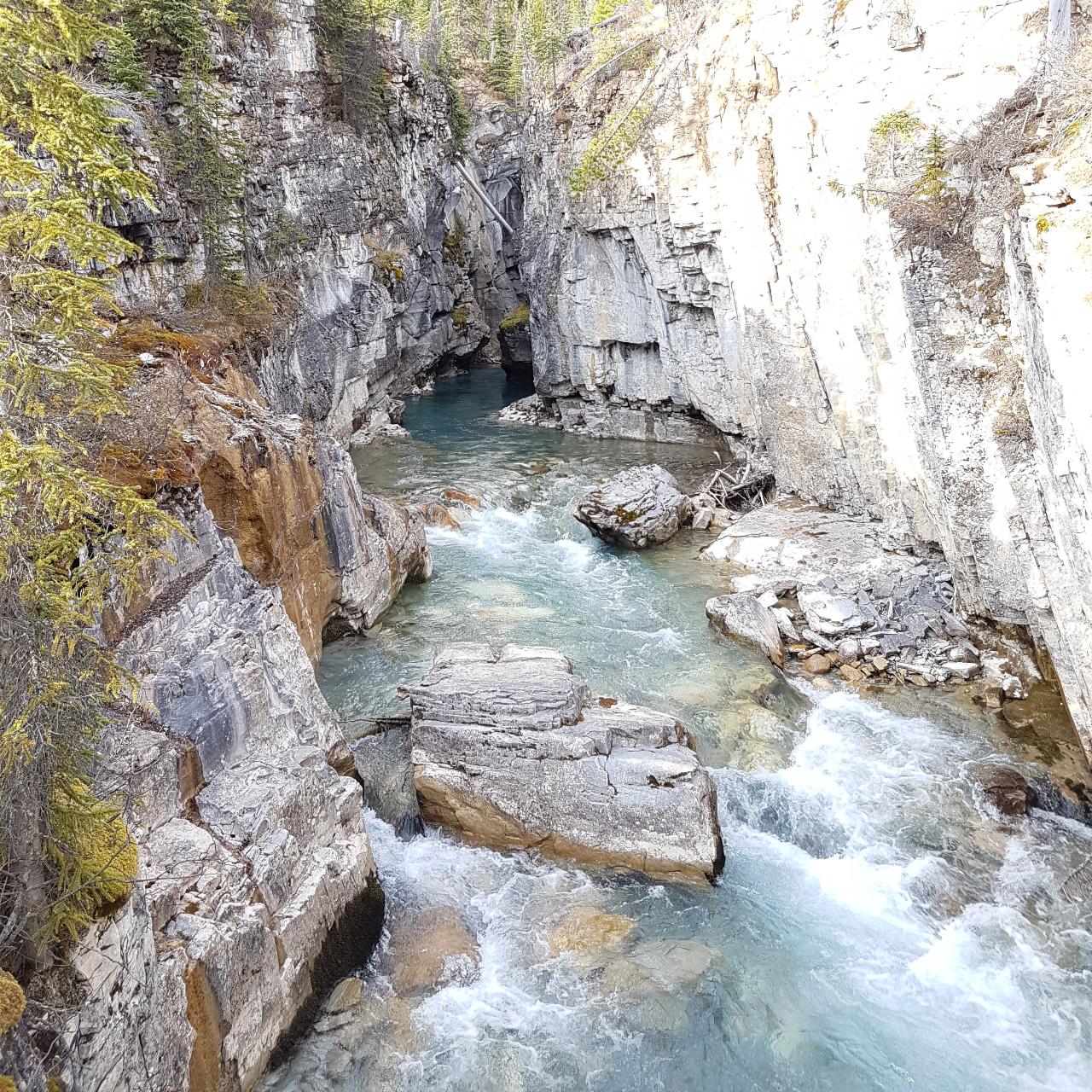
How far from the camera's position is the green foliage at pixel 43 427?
4.83 m

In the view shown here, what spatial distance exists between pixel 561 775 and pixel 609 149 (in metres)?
24.6

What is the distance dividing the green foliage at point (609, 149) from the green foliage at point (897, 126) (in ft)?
43.5

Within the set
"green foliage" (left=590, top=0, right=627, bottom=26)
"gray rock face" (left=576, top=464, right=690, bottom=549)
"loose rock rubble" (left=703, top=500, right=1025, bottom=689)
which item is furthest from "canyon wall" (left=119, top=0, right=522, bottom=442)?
"loose rock rubble" (left=703, top=500, right=1025, bottom=689)

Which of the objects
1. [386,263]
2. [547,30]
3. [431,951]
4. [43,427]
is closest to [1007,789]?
[431,951]

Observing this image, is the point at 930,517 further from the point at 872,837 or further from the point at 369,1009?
the point at 369,1009

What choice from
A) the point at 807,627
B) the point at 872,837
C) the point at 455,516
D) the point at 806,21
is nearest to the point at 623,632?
the point at 807,627

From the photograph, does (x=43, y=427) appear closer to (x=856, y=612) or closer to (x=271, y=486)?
(x=271, y=486)

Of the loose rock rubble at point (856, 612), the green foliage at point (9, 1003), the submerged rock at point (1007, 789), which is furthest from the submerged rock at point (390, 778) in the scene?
the submerged rock at point (1007, 789)

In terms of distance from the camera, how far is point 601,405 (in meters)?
33.7

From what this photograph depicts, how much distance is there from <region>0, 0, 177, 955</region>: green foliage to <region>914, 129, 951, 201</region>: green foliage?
43.7 feet

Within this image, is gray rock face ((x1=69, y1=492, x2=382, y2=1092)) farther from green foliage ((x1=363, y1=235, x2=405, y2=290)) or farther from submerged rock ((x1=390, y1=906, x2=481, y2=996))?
green foliage ((x1=363, y1=235, x2=405, y2=290))

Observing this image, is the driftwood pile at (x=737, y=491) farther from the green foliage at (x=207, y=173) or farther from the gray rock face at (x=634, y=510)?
the green foliage at (x=207, y=173)

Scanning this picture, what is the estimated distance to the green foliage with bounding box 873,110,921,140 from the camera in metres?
14.8

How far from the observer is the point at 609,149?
28.2 metres
